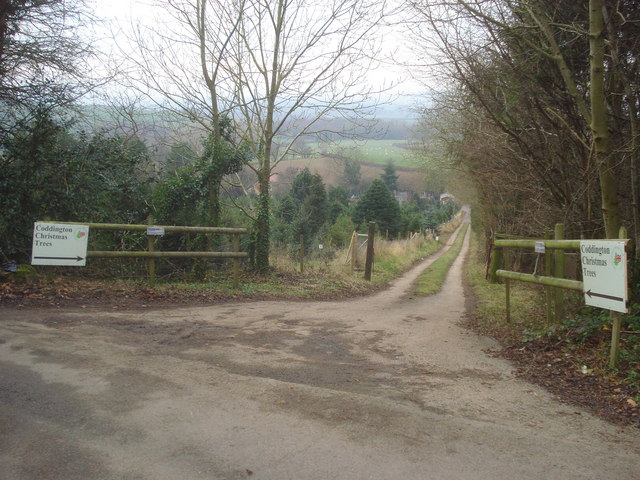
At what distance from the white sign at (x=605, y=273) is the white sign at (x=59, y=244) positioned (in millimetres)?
8037

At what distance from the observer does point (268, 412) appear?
4.32 meters

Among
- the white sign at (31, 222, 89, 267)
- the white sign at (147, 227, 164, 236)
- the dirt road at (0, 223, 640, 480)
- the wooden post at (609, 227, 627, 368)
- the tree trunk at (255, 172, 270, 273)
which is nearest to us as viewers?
the dirt road at (0, 223, 640, 480)

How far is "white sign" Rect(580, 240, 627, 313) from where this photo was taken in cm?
522

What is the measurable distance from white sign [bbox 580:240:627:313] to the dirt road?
4.00ft

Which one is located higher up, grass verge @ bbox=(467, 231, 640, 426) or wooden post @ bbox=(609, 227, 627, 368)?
wooden post @ bbox=(609, 227, 627, 368)

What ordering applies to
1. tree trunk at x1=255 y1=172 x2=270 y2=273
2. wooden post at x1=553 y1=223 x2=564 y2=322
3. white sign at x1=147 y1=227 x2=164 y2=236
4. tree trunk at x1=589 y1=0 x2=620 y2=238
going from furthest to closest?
tree trunk at x1=255 y1=172 x2=270 y2=273 < white sign at x1=147 y1=227 x2=164 y2=236 < wooden post at x1=553 y1=223 x2=564 y2=322 < tree trunk at x1=589 y1=0 x2=620 y2=238

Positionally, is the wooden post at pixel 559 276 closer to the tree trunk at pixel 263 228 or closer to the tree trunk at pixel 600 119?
the tree trunk at pixel 600 119

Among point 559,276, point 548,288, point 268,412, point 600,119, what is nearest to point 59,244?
point 268,412

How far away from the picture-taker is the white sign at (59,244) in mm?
8883

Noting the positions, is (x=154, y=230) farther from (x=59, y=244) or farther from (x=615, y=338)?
(x=615, y=338)

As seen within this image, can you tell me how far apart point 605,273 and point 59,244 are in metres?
8.45

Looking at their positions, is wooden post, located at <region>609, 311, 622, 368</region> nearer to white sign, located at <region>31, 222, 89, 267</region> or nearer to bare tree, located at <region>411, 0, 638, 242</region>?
bare tree, located at <region>411, 0, 638, 242</region>

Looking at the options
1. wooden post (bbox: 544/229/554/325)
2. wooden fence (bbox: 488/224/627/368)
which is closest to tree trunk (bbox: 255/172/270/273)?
wooden fence (bbox: 488/224/627/368)

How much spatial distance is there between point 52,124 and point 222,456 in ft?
35.0
